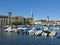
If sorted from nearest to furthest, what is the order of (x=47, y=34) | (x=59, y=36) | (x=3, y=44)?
(x=3, y=44) < (x=59, y=36) < (x=47, y=34)

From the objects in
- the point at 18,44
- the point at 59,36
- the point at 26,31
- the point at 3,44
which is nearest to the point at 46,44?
the point at 18,44

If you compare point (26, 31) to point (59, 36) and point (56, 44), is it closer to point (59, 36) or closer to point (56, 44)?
point (59, 36)

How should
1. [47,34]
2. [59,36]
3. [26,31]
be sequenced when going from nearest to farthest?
1. [59,36]
2. [47,34]
3. [26,31]

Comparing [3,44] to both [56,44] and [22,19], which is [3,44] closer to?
[56,44]

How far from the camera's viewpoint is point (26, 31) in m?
72.3

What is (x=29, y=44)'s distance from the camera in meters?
40.5

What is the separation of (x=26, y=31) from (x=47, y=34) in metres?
14.7

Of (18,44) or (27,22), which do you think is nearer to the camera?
(18,44)

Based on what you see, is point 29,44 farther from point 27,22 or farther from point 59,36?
point 27,22

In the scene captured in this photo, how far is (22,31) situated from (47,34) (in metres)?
18.1

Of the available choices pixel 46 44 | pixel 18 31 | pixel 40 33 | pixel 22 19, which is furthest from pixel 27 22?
pixel 46 44

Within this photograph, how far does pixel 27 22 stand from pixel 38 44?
152 m

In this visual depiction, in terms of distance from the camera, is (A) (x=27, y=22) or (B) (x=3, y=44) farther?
(A) (x=27, y=22)

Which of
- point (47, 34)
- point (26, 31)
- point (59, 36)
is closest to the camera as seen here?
point (59, 36)
